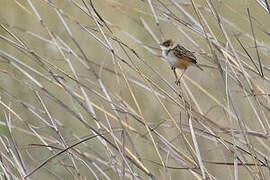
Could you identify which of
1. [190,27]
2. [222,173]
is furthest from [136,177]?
[222,173]

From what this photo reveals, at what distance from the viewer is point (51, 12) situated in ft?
18.7

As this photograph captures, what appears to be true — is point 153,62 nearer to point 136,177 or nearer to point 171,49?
point 171,49

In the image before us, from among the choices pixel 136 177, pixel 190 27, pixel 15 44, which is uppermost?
pixel 190 27

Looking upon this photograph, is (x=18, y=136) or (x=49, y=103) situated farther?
(x=49, y=103)

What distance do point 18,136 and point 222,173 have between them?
58.4 inches

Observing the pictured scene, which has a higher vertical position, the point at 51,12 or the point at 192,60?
the point at 51,12

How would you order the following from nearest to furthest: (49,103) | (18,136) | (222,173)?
(222,173) < (18,136) < (49,103)

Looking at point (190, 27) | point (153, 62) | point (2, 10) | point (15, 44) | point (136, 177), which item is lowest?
point (136, 177)

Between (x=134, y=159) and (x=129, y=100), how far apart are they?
2.56 m

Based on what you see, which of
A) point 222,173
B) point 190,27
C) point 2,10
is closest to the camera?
point 190,27

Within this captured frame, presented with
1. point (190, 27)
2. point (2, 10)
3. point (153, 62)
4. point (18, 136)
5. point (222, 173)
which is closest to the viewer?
point (190, 27)

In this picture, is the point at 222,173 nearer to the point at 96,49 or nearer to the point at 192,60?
the point at 192,60

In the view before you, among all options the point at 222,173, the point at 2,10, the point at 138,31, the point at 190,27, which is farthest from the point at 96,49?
the point at 190,27

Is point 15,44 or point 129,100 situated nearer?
point 15,44
